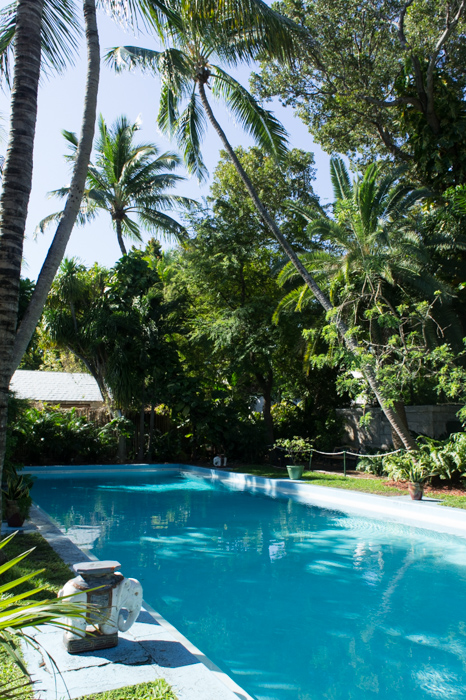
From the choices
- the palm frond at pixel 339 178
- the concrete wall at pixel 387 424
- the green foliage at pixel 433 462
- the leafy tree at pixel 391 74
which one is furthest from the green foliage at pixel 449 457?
the leafy tree at pixel 391 74

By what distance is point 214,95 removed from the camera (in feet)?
50.5

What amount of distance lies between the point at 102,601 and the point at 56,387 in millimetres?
21290

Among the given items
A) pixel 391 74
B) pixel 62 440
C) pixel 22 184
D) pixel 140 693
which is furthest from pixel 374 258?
pixel 62 440

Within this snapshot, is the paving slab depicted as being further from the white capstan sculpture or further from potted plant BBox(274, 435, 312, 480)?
potted plant BBox(274, 435, 312, 480)

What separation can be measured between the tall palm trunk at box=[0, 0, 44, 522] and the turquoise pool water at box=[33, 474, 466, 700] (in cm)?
317

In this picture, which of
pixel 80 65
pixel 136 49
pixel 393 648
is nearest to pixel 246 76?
pixel 136 49

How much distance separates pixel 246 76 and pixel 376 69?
474cm

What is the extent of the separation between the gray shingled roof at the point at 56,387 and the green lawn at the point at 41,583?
16089 mm

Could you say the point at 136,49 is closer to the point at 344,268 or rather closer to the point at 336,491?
the point at 344,268

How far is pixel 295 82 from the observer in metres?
18.5

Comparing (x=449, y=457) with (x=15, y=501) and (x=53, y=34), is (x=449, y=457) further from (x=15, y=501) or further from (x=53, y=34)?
(x=53, y=34)

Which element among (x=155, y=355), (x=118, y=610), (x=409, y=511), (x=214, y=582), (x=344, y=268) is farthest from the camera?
(x=155, y=355)

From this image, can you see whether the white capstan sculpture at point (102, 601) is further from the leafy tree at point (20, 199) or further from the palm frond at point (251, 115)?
the palm frond at point (251, 115)

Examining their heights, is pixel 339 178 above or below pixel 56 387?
above
